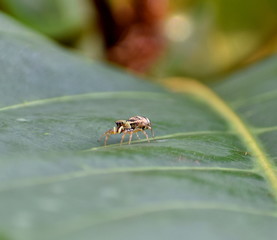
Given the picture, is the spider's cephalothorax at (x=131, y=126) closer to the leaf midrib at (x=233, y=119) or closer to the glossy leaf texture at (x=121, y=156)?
the glossy leaf texture at (x=121, y=156)

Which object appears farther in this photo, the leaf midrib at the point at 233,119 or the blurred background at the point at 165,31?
the blurred background at the point at 165,31

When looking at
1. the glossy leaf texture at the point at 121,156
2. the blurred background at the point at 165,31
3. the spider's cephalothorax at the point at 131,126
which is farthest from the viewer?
the blurred background at the point at 165,31

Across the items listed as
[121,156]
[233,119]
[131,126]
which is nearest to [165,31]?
[233,119]

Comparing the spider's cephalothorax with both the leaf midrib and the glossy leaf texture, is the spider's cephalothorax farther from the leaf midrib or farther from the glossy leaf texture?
the leaf midrib

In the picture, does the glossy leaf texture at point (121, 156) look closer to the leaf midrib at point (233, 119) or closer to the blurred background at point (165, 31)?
the leaf midrib at point (233, 119)

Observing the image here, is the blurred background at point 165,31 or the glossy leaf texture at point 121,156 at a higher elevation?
the blurred background at point 165,31

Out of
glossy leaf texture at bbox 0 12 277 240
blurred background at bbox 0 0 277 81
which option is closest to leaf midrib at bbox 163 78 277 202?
glossy leaf texture at bbox 0 12 277 240

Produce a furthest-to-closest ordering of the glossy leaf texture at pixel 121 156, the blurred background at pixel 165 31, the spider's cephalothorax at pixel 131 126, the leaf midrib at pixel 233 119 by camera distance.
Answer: the blurred background at pixel 165 31 → the spider's cephalothorax at pixel 131 126 → the leaf midrib at pixel 233 119 → the glossy leaf texture at pixel 121 156

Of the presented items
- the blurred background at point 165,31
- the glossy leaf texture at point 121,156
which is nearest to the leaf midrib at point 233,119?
the glossy leaf texture at point 121,156
